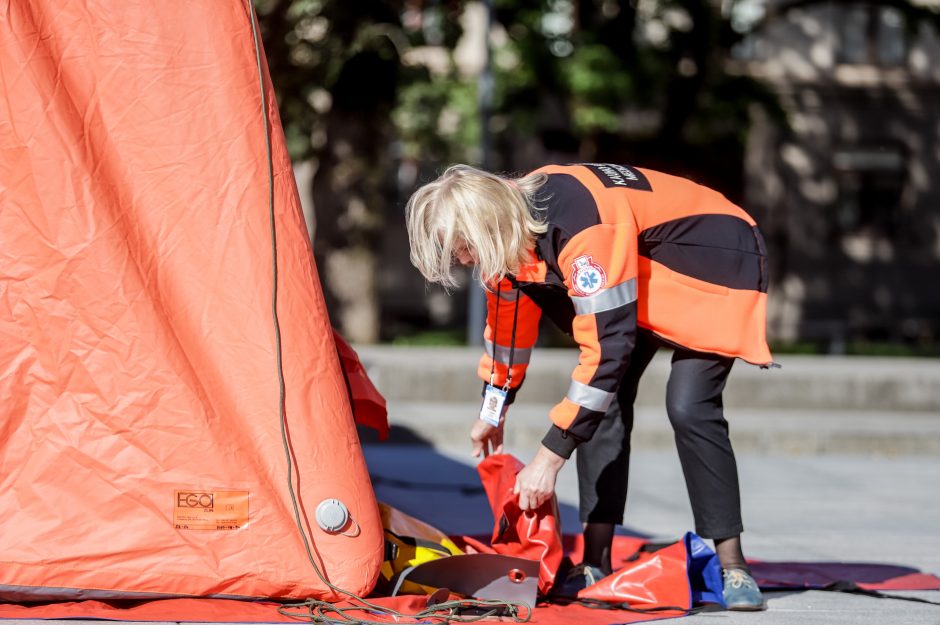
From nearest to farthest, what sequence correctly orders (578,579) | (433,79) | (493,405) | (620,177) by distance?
1. (620,177)
2. (493,405)
3. (578,579)
4. (433,79)

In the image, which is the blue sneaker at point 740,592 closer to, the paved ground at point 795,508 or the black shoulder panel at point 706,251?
the paved ground at point 795,508

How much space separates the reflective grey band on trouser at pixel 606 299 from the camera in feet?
10.8

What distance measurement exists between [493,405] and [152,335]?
3.54ft

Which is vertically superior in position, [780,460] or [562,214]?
[562,214]

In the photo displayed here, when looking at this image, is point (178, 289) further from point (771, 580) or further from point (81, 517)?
point (771, 580)

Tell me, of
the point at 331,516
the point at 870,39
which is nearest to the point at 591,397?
the point at 331,516

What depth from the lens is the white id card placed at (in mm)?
3787

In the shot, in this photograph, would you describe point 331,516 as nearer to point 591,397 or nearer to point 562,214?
point 591,397

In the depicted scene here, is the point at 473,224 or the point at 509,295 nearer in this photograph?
the point at 473,224

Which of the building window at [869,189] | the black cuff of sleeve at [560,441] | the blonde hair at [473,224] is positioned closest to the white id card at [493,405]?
the black cuff of sleeve at [560,441]

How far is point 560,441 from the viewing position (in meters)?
3.39

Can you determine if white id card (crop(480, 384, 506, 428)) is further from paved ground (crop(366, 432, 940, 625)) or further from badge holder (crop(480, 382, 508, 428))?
paved ground (crop(366, 432, 940, 625))

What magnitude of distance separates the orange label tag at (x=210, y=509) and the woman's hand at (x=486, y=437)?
87 cm

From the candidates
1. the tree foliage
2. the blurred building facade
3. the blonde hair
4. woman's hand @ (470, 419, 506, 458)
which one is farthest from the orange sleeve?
the blurred building facade
